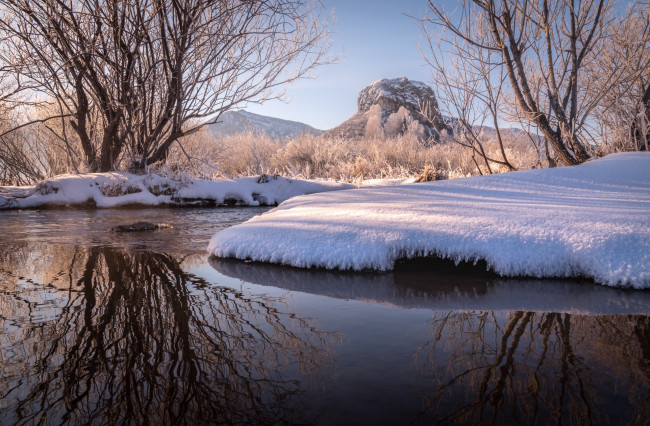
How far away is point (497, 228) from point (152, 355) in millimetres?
1900

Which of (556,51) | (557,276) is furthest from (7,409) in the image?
(556,51)

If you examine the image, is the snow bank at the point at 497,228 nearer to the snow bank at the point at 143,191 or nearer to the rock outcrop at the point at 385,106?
the snow bank at the point at 143,191

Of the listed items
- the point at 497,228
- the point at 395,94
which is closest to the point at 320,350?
the point at 497,228

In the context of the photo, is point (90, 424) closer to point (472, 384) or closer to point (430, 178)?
point (472, 384)

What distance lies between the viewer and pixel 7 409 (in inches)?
38.9

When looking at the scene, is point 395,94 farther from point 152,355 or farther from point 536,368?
point 152,355

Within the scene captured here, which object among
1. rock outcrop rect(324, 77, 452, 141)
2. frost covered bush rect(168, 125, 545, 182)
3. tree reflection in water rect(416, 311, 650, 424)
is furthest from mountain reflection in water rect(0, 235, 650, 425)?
rock outcrop rect(324, 77, 452, 141)

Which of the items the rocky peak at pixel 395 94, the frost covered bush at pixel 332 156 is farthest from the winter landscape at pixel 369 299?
the rocky peak at pixel 395 94

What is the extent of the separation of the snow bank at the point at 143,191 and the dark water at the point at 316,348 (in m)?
3.82

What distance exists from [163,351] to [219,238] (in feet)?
5.32

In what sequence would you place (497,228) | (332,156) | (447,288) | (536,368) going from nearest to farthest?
1. (536,368)
2. (447,288)
3. (497,228)
4. (332,156)

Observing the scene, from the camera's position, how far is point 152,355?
4.21ft

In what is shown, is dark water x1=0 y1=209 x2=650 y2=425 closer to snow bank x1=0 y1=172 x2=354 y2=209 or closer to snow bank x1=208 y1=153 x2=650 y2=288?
snow bank x1=208 y1=153 x2=650 y2=288

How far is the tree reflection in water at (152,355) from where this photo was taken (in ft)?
3.27
